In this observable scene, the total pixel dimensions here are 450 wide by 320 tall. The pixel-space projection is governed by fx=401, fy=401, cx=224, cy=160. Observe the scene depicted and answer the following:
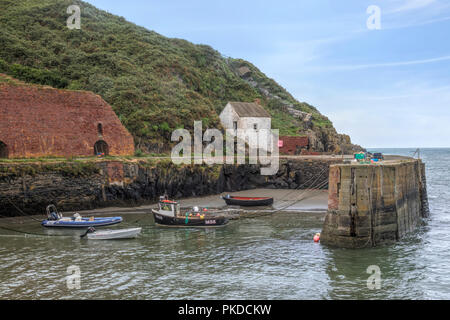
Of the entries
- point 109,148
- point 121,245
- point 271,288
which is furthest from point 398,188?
point 109,148

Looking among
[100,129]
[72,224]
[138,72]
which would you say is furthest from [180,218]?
[138,72]

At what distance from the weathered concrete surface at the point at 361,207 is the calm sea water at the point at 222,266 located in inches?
29.0

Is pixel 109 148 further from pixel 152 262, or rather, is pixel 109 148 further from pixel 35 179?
pixel 152 262

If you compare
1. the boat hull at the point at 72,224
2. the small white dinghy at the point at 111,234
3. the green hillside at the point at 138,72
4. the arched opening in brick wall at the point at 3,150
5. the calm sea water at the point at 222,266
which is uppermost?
the green hillside at the point at 138,72

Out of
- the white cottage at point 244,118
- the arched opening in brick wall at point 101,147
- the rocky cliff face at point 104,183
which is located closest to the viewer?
the rocky cliff face at point 104,183

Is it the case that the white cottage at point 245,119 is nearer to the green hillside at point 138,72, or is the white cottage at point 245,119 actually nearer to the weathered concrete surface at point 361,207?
the green hillside at point 138,72

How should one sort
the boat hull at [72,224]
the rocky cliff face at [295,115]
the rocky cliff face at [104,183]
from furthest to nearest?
the rocky cliff face at [295,115] < the rocky cliff face at [104,183] < the boat hull at [72,224]

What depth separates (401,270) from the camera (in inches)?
773

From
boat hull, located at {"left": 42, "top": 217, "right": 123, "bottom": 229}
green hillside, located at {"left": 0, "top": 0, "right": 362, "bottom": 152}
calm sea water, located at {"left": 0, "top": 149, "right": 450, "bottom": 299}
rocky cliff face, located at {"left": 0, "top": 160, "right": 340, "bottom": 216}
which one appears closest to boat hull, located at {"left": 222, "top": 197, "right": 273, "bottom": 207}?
rocky cliff face, located at {"left": 0, "top": 160, "right": 340, "bottom": 216}

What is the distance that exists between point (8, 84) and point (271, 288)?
3480 centimetres

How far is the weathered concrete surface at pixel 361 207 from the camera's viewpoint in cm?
2209

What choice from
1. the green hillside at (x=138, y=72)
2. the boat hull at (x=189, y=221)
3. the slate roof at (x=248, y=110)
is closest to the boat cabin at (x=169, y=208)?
the boat hull at (x=189, y=221)

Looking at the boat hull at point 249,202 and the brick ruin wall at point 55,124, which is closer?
the brick ruin wall at point 55,124

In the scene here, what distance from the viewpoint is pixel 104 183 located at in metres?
37.4
